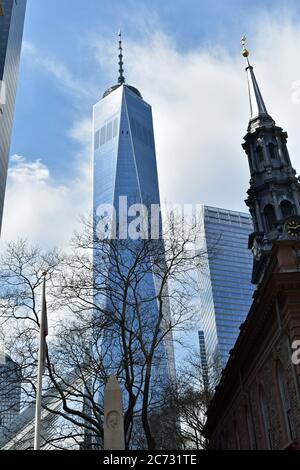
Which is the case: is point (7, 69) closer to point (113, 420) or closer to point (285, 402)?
point (285, 402)

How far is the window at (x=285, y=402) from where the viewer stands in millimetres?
21766

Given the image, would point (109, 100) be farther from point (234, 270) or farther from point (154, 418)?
point (154, 418)

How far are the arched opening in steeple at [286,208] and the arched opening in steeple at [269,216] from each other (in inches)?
34.7

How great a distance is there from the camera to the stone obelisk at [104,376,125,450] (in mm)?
16359

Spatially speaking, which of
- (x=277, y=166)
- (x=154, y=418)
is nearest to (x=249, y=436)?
(x=154, y=418)

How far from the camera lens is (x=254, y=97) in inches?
2564

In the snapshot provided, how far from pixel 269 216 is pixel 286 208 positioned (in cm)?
174

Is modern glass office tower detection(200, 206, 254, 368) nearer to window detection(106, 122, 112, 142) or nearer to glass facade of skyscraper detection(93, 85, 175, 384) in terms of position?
glass facade of skyscraper detection(93, 85, 175, 384)

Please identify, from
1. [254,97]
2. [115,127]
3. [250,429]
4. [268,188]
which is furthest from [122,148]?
[250,429]

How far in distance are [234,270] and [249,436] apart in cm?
8787

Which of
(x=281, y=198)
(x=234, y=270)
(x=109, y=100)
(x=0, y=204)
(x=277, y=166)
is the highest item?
(x=109, y=100)

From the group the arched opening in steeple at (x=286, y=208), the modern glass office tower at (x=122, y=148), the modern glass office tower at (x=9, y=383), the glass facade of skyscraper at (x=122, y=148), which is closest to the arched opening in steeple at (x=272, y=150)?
the arched opening in steeple at (x=286, y=208)
